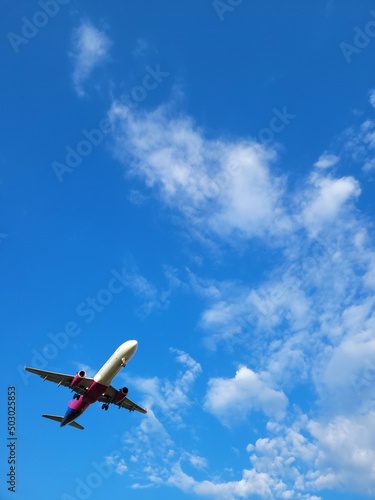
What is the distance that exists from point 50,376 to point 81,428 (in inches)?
699

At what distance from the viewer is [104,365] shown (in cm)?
5897

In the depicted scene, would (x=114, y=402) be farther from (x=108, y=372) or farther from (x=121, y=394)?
(x=108, y=372)

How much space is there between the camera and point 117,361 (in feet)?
185

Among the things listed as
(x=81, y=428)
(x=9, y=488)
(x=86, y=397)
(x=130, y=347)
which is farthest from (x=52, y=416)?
(x=130, y=347)

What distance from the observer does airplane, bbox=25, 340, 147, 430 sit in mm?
56281

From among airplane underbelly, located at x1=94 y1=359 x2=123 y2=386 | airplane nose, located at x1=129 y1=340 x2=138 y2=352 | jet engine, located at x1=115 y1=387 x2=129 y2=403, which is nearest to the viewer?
airplane nose, located at x1=129 y1=340 x2=138 y2=352

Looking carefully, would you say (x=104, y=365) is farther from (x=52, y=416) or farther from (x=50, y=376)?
(x=52, y=416)

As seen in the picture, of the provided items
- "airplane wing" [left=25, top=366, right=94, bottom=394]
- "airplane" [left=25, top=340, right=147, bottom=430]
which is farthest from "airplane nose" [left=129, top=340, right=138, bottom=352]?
"airplane wing" [left=25, top=366, right=94, bottom=394]

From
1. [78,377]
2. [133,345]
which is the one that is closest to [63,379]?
[78,377]

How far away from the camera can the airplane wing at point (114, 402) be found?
2667 inches

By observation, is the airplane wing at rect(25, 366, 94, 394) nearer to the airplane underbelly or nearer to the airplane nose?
the airplane underbelly

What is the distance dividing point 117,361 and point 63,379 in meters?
11.5

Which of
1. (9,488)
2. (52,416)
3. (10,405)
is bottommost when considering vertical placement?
(9,488)

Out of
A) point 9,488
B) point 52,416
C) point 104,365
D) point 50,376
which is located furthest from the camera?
point 52,416
